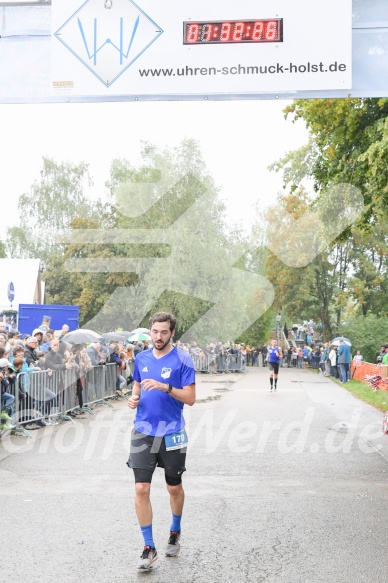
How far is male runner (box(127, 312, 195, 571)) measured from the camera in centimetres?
627

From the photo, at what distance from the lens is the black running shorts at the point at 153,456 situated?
20.6ft

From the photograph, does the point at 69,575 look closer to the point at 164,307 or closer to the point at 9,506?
the point at 9,506

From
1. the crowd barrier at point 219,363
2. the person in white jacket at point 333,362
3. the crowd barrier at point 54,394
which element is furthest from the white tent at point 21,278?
the crowd barrier at point 54,394

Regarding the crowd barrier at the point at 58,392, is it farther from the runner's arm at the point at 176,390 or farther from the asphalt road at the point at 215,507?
the runner's arm at the point at 176,390

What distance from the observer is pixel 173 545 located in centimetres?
640

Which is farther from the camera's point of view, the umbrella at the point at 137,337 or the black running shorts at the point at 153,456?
the umbrella at the point at 137,337

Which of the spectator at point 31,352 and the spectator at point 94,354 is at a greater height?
the spectator at point 31,352

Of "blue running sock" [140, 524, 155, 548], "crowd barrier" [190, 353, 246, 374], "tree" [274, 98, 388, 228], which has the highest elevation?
"tree" [274, 98, 388, 228]

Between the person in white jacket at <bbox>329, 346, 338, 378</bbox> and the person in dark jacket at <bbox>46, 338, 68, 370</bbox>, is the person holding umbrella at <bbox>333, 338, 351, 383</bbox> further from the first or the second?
the person in dark jacket at <bbox>46, 338, 68, 370</bbox>

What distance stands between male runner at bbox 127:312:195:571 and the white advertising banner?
374 cm

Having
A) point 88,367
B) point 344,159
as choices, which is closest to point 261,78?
point 344,159

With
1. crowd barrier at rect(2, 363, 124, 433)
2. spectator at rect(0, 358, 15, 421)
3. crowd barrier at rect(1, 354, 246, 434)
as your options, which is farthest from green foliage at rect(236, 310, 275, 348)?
spectator at rect(0, 358, 15, 421)

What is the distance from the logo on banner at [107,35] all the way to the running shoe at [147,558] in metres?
5.22

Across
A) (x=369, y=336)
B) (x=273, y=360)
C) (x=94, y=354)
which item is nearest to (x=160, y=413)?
(x=94, y=354)
